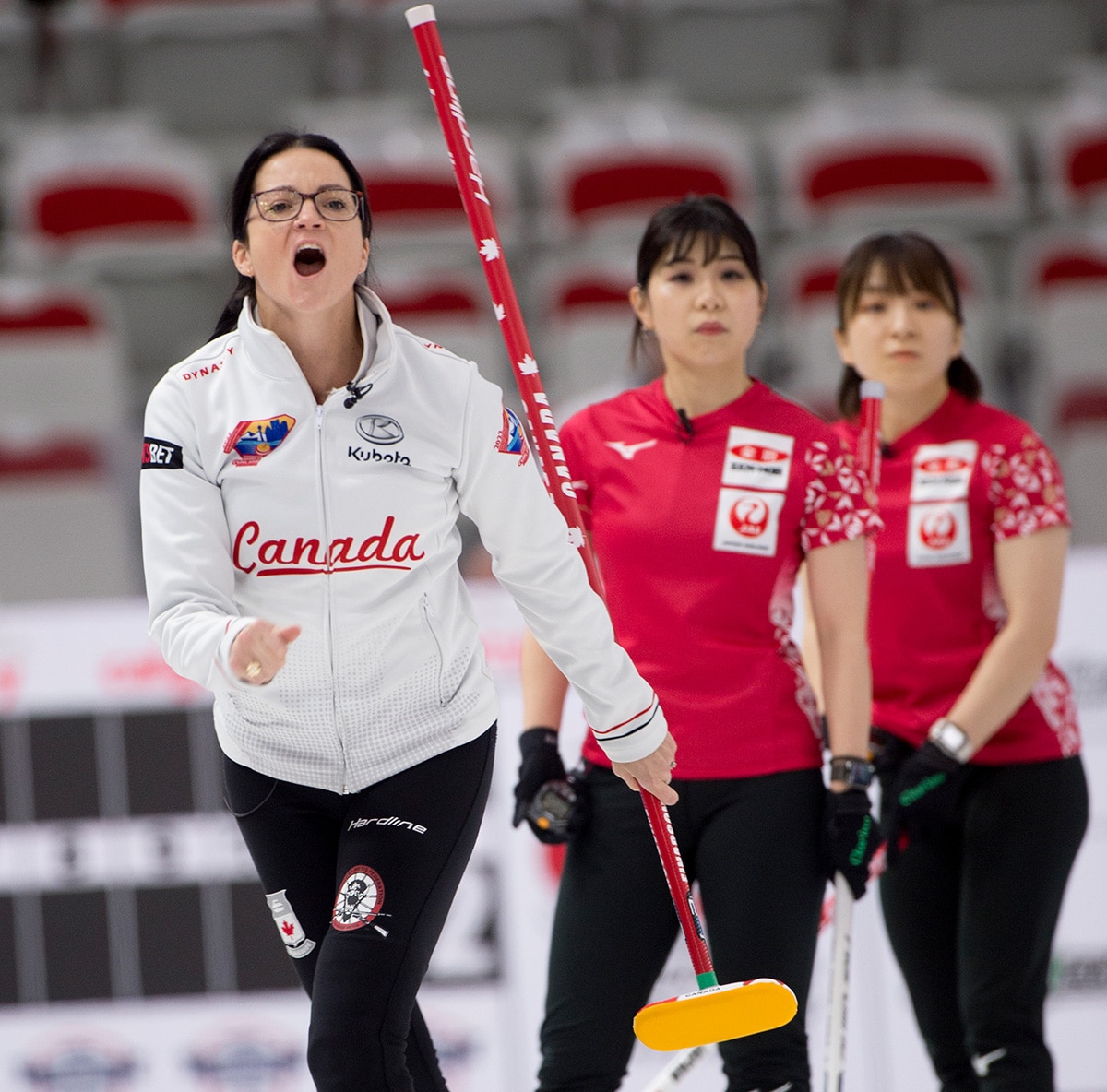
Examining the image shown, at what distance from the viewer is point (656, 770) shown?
230 cm

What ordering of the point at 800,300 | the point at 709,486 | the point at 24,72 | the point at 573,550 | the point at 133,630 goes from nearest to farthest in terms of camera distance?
1. the point at 573,550
2. the point at 709,486
3. the point at 133,630
4. the point at 800,300
5. the point at 24,72

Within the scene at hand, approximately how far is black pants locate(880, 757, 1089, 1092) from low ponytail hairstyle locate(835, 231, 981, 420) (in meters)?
0.75

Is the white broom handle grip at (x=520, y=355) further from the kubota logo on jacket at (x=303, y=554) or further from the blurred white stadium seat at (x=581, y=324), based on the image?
the blurred white stadium seat at (x=581, y=324)

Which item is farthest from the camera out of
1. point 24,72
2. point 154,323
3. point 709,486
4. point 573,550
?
point 24,72

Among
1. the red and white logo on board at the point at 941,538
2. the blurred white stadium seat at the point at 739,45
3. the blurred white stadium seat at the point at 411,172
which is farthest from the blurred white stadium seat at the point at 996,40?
the red and white logo on board at the point at 941,538

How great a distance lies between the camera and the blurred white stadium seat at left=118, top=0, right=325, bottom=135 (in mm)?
7305

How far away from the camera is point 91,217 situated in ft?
21.6

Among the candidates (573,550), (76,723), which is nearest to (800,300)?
(76,723)

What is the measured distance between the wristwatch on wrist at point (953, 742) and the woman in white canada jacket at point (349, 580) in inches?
29.7

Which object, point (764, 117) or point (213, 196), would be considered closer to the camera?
point (213, 196)

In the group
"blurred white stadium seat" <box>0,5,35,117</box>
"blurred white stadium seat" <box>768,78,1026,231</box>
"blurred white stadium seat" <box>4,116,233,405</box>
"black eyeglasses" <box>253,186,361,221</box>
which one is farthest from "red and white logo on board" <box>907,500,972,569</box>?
"blurred white stadium seat" <box>0,5,35,117</box>

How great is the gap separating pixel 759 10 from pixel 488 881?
5219mm

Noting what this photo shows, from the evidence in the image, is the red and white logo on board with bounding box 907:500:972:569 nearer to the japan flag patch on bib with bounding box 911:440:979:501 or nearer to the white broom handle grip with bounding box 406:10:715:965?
the japan flag patch on bib with bounding box 911:440:979:501

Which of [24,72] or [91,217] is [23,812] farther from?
[24,72]
